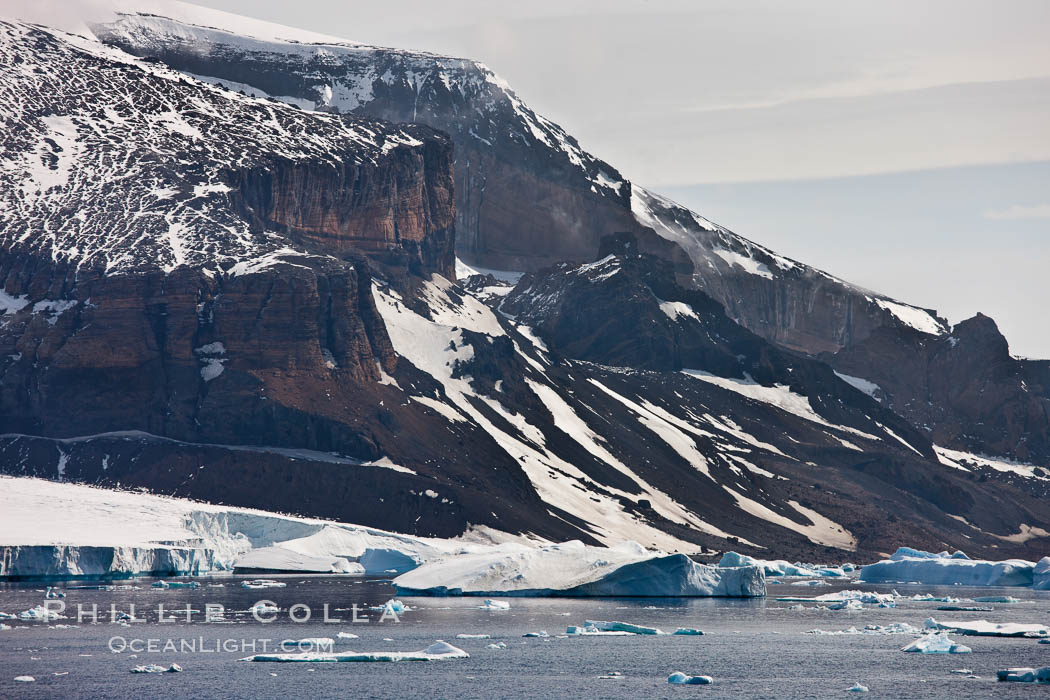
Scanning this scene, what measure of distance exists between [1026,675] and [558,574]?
64.8m

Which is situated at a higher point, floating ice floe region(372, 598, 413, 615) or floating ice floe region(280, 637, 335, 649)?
floating ice floe region(372, 598, 413, 615)

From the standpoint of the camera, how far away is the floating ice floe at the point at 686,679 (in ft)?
338

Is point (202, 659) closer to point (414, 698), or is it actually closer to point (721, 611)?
point (414, 698)

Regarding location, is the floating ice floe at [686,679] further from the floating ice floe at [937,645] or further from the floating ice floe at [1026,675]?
the floating ice floe at [937,645]

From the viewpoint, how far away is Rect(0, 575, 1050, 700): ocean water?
103188 mm

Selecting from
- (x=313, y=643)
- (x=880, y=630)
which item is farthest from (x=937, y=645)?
(x=313, y=643)

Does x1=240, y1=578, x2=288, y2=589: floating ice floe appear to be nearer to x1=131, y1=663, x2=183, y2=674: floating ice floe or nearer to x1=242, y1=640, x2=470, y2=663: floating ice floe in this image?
x1=242, y1=640, x2=470, y2=663: floating ice floe

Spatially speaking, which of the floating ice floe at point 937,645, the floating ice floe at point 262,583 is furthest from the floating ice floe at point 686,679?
the floating ice floe at point 262,583

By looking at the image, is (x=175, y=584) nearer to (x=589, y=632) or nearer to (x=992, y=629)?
(x=589, y=632)

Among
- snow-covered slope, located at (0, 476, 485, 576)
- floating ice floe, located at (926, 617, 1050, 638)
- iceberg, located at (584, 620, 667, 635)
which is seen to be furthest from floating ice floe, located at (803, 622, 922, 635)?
snow-covered slope, located at (0, 476, 485, 576)

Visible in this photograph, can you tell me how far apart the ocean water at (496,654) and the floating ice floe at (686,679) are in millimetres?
650

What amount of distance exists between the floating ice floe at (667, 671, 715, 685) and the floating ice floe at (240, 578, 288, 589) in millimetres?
74956

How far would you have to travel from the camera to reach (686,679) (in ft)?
343

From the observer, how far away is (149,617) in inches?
5394
